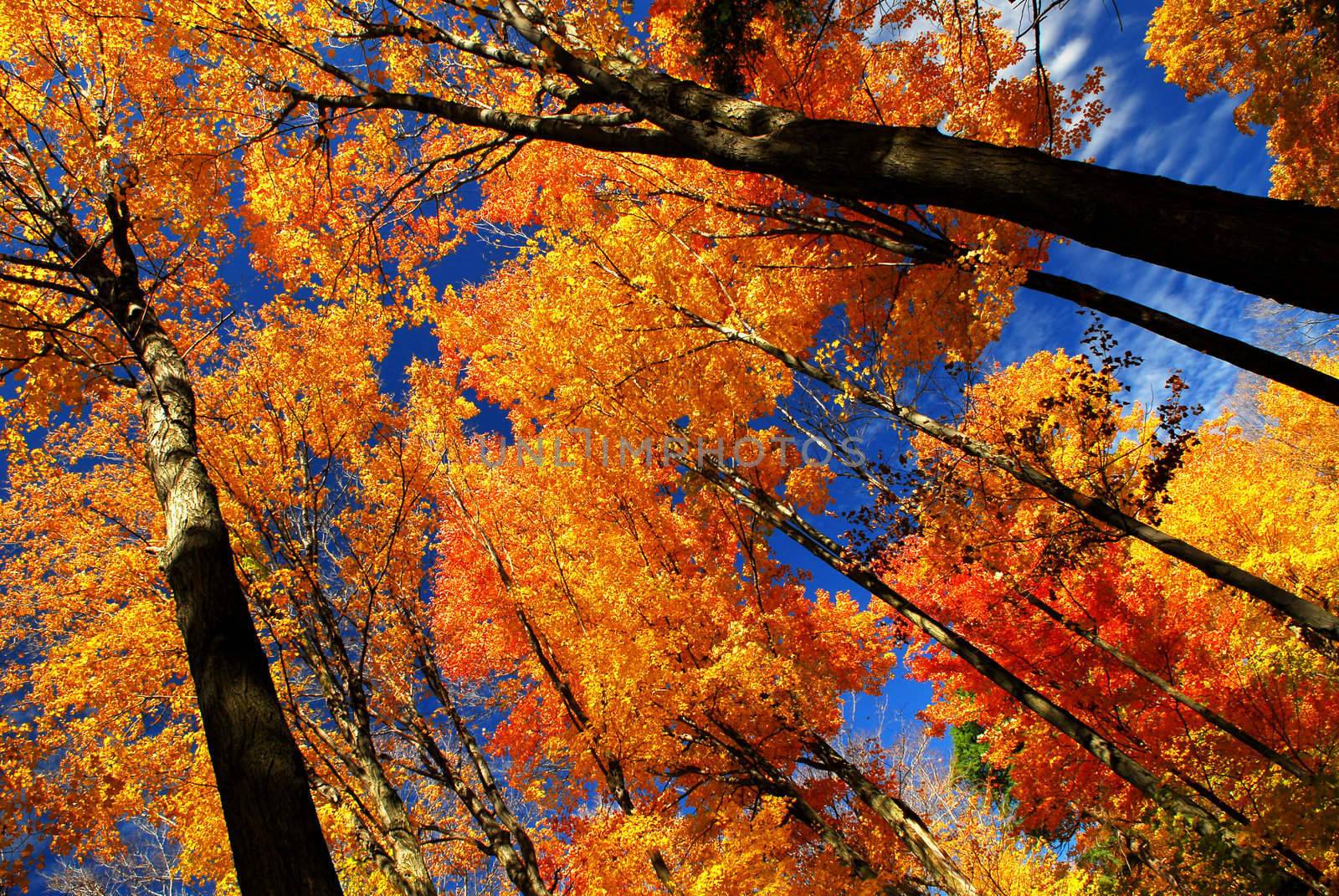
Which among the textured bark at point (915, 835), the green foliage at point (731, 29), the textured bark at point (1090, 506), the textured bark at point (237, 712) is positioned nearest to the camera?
the textured bark at point (237, 712)

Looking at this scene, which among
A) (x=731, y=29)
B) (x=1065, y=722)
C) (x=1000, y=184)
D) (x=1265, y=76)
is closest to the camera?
(x=1000, y=184)

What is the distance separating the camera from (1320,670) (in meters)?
6.15

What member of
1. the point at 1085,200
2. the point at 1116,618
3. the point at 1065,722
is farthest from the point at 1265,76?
the point at 1085,200

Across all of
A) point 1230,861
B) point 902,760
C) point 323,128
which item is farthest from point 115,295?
point 902,760

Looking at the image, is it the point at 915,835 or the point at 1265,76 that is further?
the point at 1265,76

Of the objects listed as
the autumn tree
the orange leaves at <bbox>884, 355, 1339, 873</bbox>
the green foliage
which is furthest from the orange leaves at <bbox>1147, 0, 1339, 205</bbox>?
the autumn tree

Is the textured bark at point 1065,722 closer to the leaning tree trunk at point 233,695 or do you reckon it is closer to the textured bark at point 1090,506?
the textured bark at point 1090,506

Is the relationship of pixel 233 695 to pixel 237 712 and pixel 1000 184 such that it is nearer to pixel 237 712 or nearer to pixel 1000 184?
pixel 237 712

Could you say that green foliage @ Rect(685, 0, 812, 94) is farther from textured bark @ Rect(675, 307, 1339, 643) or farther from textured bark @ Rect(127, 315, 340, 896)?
textured bark @ Rect(127, 315, 340, 896)

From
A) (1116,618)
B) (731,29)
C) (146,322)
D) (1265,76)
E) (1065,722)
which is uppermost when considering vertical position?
(1265,76)

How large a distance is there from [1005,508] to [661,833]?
511 centimetres

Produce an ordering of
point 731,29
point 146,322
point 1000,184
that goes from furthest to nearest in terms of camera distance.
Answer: point 731,29 → point 146,322 → point 1000,184

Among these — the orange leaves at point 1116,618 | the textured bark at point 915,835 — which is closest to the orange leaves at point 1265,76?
the orange leaves at point 1116,618

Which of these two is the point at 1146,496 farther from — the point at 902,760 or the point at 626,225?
the point at 902,760
